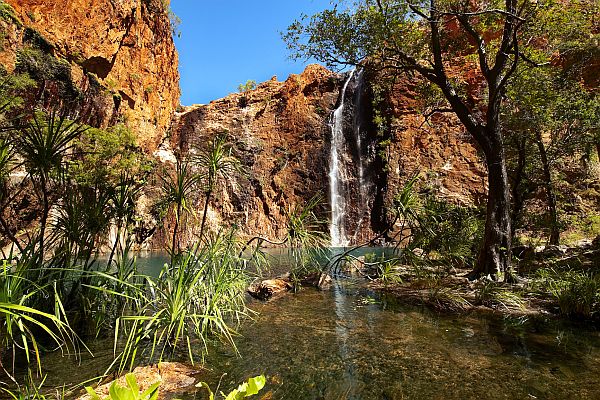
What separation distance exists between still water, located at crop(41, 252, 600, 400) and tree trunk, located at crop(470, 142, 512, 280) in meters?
2.51

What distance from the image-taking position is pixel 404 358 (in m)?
4.62

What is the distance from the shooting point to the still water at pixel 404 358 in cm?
375

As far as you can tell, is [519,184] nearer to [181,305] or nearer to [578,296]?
[578,296]

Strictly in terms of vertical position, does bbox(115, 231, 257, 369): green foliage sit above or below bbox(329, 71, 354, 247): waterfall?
below

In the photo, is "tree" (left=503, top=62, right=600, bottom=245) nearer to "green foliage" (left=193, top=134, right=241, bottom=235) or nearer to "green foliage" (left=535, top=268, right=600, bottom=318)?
"green foliage" (left=535, top=268, right=600, bottom=318)

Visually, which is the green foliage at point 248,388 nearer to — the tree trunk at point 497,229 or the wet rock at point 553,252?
the tree trunk at point 497,229

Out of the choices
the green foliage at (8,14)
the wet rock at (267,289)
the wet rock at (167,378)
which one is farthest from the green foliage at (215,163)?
the green foliage at (8,14)

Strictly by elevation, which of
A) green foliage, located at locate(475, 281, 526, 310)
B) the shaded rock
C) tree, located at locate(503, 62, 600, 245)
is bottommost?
green foliage, located at locate(475, 281, 526, 310)

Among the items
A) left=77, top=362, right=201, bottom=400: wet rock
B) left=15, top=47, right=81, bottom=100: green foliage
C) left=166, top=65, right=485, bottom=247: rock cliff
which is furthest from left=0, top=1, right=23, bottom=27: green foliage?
left=77, top=362, right=201, bottom=400: wet rock

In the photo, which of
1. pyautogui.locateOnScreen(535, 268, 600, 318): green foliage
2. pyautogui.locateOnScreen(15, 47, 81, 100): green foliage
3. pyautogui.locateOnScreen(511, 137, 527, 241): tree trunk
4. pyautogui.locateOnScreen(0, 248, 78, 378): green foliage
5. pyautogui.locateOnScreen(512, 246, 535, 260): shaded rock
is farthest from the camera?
pyautogui.locateOnScreen(15, 47, 81, 100): green foliage

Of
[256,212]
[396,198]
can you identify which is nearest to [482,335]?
[396,198]

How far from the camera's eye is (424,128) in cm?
2986

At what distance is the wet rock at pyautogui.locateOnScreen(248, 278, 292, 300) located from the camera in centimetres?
833

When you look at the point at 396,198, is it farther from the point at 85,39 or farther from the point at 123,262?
the point at 85,39
